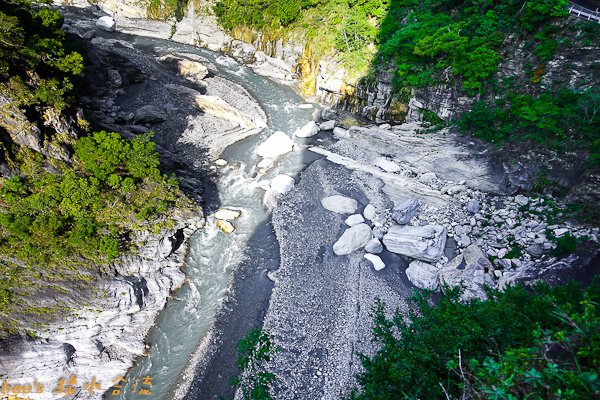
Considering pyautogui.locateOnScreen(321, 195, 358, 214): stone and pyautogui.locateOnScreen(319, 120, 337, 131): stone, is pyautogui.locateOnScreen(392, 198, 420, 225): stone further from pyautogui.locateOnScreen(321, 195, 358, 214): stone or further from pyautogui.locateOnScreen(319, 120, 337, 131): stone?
pyautogui.locateOnScreen(319, 120, 337, 131): stone

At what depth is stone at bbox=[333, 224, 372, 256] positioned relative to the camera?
2019 cm

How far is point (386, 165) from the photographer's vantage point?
2575cm

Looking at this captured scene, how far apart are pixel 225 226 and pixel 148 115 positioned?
12901 millimetres

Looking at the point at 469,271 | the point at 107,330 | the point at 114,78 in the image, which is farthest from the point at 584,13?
the point at 114,78

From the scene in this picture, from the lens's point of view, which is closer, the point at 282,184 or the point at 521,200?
the point at 521,200

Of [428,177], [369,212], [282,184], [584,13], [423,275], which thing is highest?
[584,13]

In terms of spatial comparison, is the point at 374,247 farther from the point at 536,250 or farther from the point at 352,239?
the point at 536,250

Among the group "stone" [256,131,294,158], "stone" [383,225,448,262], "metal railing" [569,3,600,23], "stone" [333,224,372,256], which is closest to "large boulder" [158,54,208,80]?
"stone" [256,131,294,158]

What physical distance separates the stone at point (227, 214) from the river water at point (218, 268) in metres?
0.40

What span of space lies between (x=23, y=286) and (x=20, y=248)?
5.60 feet

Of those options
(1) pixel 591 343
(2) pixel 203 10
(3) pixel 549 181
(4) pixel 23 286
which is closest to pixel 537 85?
(3) pixel 549 181

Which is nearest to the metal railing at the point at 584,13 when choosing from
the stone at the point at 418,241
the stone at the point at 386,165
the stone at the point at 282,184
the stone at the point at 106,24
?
the stone at the point at 386,165

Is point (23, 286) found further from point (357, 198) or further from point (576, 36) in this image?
point (576, 36)

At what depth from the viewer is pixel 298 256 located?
20.0 metres
